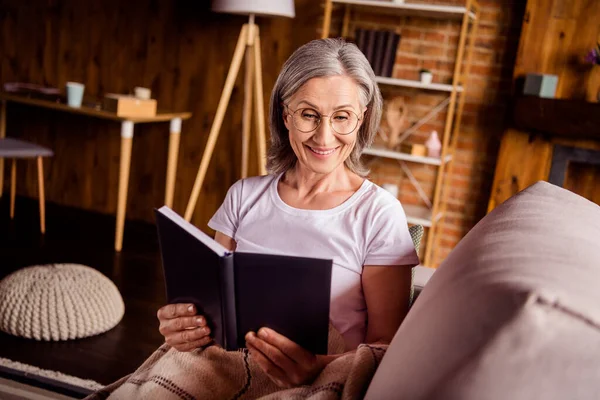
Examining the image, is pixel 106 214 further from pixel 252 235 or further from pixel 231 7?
pixel 252 235

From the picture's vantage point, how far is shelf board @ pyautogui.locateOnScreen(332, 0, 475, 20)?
302 centimetres

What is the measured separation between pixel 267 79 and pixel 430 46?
1.03m

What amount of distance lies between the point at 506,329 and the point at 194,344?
70cm

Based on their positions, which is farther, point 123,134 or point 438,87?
point 123,134

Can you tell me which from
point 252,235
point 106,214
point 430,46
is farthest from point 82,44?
point 252,235

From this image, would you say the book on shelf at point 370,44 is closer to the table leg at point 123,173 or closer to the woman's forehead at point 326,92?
the table leg at point 123,173

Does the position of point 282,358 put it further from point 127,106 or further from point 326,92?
point 127,106

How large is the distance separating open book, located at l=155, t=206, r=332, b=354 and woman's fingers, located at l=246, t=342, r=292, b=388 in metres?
0.03

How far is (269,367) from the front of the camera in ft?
3.23

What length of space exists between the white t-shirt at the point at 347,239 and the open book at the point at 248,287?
26cm

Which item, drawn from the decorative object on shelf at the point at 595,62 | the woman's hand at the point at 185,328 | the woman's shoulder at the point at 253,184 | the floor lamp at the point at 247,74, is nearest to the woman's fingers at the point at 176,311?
the woman's hand at the point at 185,328

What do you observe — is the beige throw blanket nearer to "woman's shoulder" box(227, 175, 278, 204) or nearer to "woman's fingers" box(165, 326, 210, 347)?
"woman's fingers" box(165, 326, 210, 347)

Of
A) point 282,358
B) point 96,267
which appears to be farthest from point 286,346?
point 96,267

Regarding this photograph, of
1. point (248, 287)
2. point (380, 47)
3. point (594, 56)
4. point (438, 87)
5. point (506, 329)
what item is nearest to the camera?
point (506, 329)
